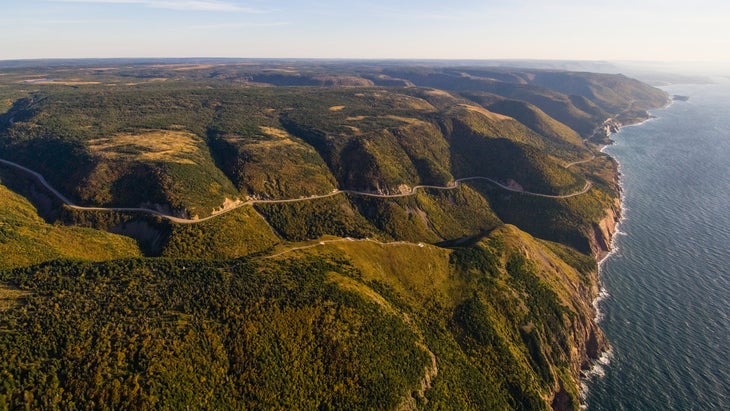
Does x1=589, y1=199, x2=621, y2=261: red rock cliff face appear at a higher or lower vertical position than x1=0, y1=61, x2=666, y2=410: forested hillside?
lower

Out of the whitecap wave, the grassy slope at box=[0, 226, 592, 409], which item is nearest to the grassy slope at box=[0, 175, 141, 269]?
the grassy slope at box=[0, 226, 592, 409]

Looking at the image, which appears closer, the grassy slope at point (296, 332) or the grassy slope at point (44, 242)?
the grassy slope at point (296, 332)

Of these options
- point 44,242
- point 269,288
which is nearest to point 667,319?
point 269,288

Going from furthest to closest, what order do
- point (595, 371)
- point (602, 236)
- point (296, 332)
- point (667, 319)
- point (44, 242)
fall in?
1. point (602, 236)
2. point (667, 319)
3. point (44, 242)
4. point (595, 371)
5. point (296, 332)

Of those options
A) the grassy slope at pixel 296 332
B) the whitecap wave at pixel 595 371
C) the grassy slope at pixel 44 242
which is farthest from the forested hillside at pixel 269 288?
the whitecap wave at pixel 595 371

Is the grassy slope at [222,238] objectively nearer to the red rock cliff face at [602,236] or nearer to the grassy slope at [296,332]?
the grassy slope at [296,332]

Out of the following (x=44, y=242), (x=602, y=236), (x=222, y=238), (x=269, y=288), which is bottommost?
(x=602, y=236)

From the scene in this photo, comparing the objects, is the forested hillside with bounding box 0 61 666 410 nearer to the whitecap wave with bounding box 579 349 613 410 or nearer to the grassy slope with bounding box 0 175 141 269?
the grassy slope with bounding box 0 175 141 269

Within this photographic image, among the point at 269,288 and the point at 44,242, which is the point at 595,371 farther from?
the point at 44,242

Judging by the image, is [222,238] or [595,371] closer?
[595,371]

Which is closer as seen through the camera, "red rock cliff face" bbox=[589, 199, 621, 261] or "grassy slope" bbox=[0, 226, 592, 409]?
"grassy slope" bbox=[0, 226, 592, 409]

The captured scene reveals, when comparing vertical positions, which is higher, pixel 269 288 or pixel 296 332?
pixel 269 288
